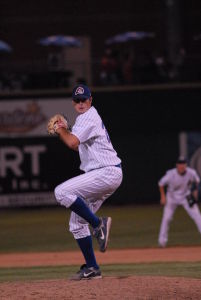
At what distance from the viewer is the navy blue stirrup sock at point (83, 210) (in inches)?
336

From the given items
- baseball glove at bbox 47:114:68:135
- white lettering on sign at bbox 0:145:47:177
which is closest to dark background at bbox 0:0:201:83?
white lettering on sign at bbox 0:145:47:177

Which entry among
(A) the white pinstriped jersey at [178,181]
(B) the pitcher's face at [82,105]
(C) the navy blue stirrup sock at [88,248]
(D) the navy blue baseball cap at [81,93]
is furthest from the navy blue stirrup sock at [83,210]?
(A) the white pinstriped jersey at [178,181]

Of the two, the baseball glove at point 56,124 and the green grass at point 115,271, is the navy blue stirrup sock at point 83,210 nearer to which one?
the baseball glove at point 56,124

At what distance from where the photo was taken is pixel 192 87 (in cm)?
2328

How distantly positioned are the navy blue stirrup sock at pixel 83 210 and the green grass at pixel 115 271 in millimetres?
2488

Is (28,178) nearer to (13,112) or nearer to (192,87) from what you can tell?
(13,112)

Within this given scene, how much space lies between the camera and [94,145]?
340 inches

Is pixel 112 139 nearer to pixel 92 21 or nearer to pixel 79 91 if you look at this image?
pixel 92 21

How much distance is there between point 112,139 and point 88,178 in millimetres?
14810

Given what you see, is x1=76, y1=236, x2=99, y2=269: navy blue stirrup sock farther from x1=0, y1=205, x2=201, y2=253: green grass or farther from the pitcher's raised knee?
x1=0, y1=205, x2=201, y2=253: green grass

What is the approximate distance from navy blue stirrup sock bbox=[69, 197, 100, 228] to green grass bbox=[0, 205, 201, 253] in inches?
355

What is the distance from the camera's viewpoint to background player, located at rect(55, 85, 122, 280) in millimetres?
8508

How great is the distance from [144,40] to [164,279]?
22649mm

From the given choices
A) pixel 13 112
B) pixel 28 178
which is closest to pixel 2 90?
pixel 13 112
